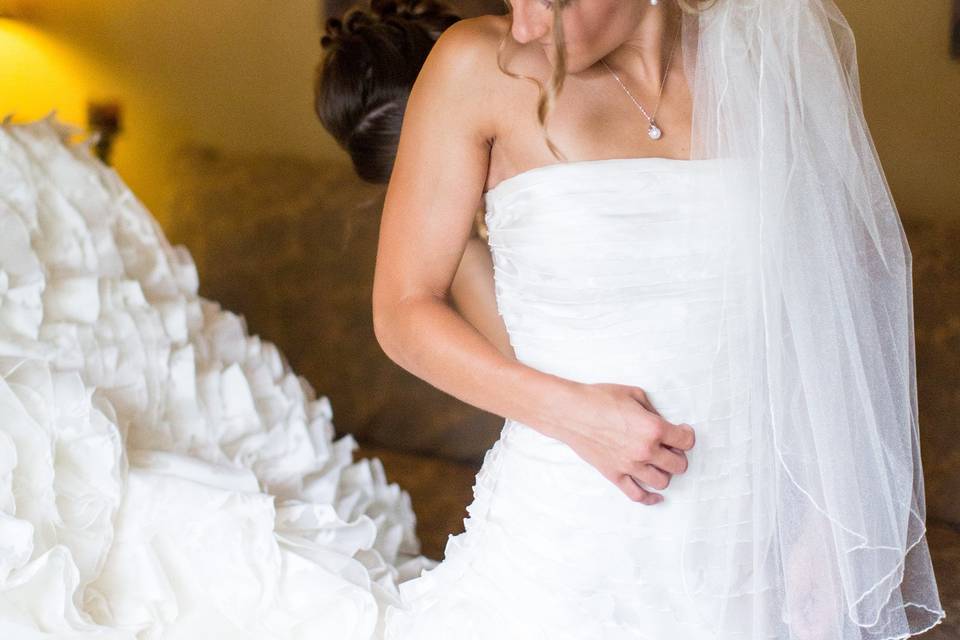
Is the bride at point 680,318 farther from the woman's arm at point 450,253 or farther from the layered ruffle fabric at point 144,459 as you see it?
the layered ruffle fabric at point 144,459

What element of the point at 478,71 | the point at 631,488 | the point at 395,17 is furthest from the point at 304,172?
the point at 631,488

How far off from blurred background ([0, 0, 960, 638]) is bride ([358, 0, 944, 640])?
786 millimetres

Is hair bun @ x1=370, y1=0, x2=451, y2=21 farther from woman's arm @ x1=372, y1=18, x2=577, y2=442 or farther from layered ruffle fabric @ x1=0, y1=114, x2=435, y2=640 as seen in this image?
woman's arm @ x1=372, y1=18, x2=577, y2=442

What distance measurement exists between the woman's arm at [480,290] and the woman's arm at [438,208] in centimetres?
36

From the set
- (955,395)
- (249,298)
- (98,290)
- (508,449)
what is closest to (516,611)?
(508,449)

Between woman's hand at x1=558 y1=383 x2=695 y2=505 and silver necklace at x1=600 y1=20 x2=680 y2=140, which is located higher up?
silver necklace at x1=600 y1=20 x2=680 y2=140

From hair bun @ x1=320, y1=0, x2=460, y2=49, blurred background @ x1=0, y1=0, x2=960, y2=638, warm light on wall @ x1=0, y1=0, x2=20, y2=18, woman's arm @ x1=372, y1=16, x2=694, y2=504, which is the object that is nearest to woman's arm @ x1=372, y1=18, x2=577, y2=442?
woman's arm @ x1=372, y1=16, x2=694, y2=504

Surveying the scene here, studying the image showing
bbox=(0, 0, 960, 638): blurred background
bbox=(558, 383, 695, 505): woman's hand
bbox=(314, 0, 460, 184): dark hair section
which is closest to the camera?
bbox=(558, 383, 695, 505): woman's hand

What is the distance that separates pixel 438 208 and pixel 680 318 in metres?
0.26

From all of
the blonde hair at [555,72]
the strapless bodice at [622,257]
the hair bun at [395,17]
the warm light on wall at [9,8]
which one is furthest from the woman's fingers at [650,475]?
the warm light on wall at [9,8]

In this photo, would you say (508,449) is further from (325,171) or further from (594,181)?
(325,171)

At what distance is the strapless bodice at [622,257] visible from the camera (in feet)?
3.38

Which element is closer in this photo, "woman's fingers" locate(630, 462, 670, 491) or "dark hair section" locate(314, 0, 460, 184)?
"woman's fingers" locate(630, 462, 670, 491)

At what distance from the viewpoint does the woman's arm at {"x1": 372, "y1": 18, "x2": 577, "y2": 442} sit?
40.3 inches
